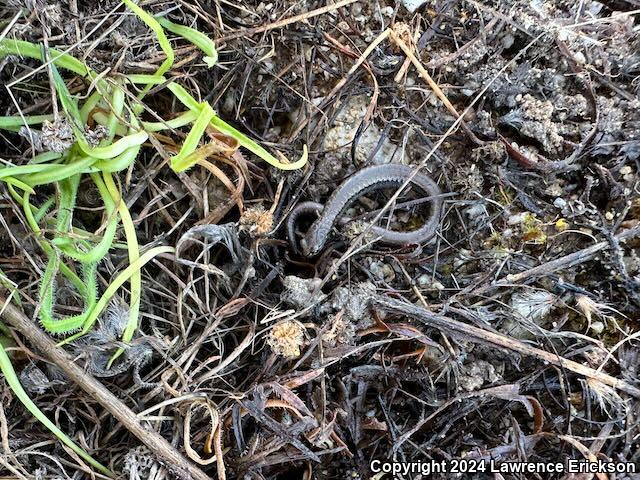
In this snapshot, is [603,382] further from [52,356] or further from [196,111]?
[52,356]

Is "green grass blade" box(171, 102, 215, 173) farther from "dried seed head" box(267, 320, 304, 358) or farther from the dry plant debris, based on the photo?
"dried seed head" box(267, 320, 304, 358)

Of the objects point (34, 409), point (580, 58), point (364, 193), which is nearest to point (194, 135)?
point (364, 193)

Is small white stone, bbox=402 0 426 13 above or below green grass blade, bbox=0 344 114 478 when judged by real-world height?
above

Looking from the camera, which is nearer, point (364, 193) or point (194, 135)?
point (194, 135)

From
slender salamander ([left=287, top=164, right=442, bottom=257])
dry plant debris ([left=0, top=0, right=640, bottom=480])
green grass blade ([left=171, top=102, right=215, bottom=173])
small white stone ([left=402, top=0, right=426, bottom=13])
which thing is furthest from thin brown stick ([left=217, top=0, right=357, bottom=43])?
slender salamander ([left=287, top=164, right=442, bottom=257])

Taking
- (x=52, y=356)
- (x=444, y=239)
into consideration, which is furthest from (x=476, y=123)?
(x=52, y=356)

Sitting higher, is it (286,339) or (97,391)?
(286,339)

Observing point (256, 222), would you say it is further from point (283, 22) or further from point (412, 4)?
point (412, 4)
